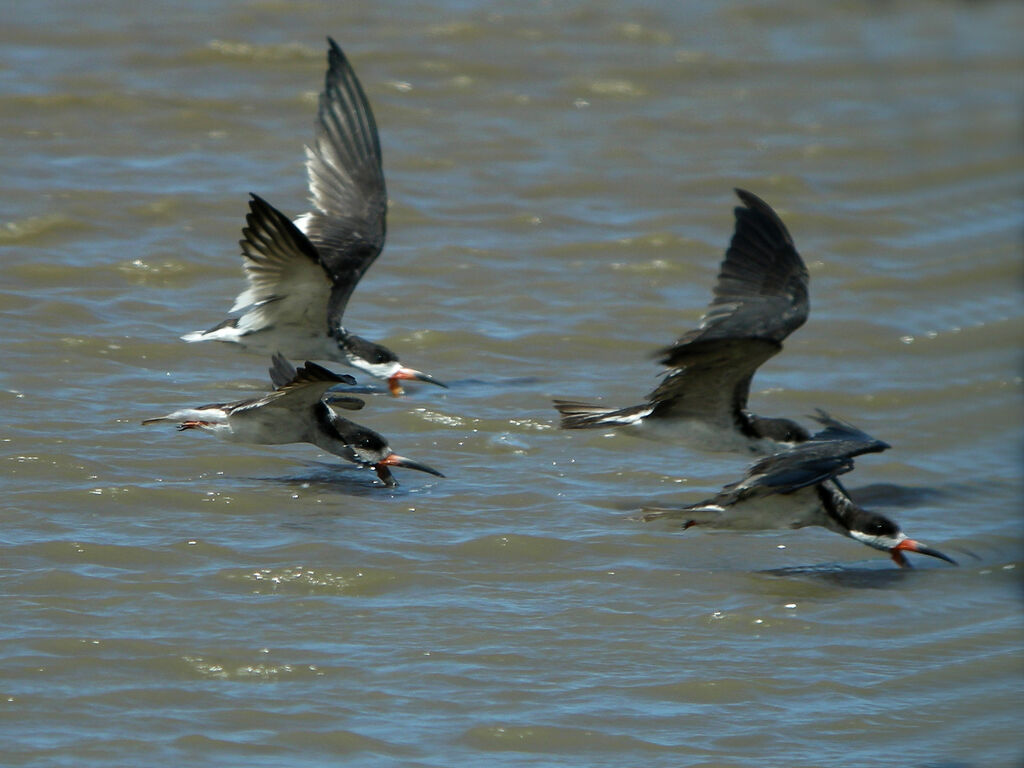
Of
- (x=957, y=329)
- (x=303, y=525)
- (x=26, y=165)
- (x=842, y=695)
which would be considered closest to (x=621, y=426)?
(x=303, y=525)

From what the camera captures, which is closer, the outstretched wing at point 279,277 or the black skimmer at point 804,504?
the black skimmer at point 804,504

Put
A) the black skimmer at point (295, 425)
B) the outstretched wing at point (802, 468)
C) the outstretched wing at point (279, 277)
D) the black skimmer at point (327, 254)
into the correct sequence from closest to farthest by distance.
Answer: the outstretched wing at point (802, 468)
the black skimmer at point (295, 425)
the outstretched wing at point (279, 277)
the black skimmer at point (327, 254)

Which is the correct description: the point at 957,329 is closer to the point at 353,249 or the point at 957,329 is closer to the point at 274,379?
the point at 353,249

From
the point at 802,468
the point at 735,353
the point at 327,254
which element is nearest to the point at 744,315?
the point at 735,353

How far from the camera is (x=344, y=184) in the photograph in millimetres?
10062

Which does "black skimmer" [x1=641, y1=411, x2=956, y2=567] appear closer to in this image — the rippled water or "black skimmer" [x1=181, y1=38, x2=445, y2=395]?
the rippled water

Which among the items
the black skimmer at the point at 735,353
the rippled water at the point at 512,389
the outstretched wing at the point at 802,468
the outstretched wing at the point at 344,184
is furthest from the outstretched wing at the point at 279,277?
the outstretched wing at the point at 802,468

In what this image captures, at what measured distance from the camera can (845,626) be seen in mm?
6535

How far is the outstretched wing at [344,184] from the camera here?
31.1ft

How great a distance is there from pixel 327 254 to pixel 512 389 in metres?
1.39

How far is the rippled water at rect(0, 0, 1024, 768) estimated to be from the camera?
221 inches

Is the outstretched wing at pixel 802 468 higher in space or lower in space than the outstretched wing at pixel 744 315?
lower

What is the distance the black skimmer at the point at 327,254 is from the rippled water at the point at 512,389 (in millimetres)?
331

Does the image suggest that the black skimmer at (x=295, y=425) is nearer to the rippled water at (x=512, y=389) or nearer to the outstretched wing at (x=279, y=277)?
the rippled water at (x=512, y=389)
